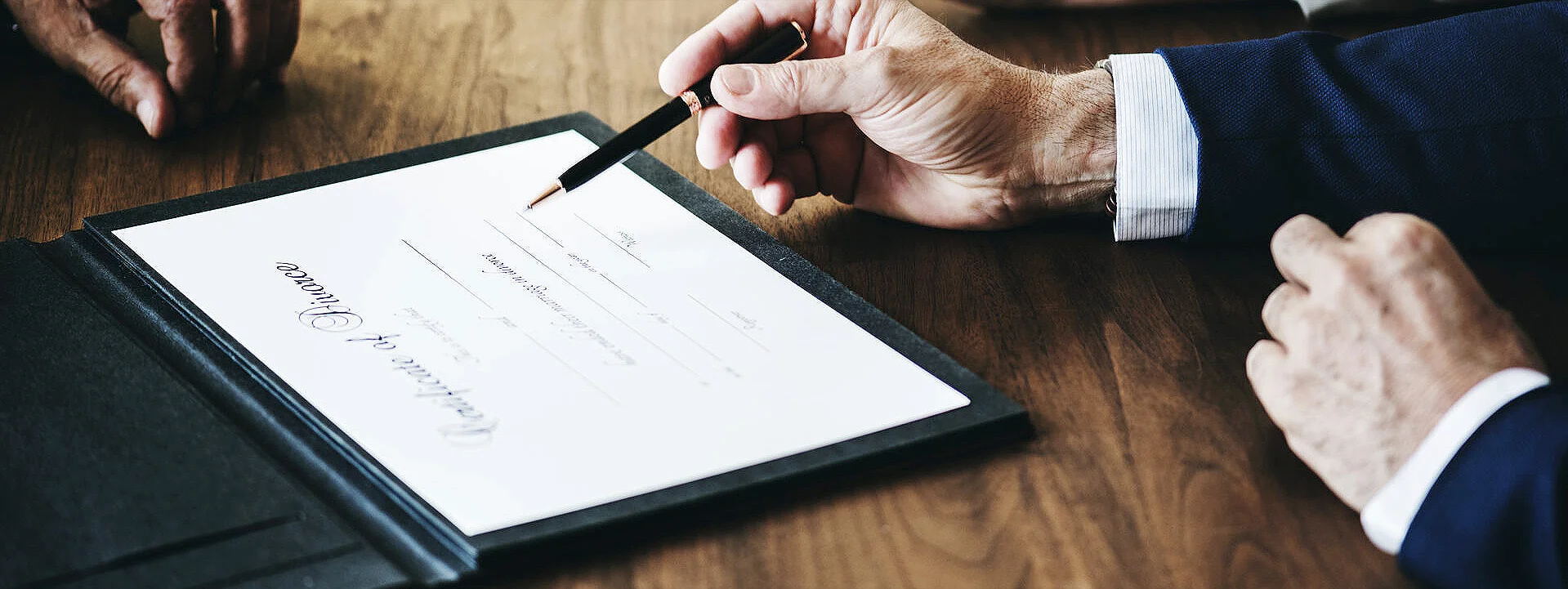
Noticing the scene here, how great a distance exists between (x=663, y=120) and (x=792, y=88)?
0.10 metres

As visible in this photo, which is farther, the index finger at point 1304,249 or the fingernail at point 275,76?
the fingernail at point 275,76

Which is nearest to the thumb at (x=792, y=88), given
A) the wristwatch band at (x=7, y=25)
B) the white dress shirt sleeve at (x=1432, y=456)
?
the white dress shirt sleeve at (x=1432, y=456)

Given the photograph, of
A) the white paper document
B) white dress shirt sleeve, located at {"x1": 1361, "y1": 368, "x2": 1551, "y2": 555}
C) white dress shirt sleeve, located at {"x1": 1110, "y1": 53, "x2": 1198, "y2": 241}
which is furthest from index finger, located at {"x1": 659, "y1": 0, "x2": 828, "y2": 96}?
white dress shirt sleeve, located at {"x1": 1361, "y1": 368, "x2": 1551, "y2": 555}

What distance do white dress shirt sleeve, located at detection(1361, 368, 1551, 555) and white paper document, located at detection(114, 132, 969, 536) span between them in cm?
21

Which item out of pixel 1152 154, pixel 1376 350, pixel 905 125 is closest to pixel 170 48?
pixel 905 125

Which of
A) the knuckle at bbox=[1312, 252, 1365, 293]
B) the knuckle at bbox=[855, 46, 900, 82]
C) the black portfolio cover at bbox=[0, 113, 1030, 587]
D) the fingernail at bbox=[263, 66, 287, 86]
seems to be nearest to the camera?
the black portfolio cover at bbox=[0, 113, 1030, 587]

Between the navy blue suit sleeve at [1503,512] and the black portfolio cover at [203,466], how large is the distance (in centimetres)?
20

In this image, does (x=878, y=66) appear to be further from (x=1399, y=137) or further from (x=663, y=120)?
(x=1399, y=137)

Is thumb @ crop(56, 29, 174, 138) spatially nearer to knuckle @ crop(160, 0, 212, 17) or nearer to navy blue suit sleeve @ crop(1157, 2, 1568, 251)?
knuckle @ crop(160, 0, 212, 17)

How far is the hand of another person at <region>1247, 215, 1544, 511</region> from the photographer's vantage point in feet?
1.92

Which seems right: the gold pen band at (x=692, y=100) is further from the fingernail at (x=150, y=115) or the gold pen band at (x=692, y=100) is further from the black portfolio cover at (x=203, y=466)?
the fingernail at (x=150, y=115)

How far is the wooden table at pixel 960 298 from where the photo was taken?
56 centimetres

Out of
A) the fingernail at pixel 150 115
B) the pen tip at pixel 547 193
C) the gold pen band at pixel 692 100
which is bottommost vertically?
the fingernail at pixel 150 115

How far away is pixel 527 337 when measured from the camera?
0.67 m
